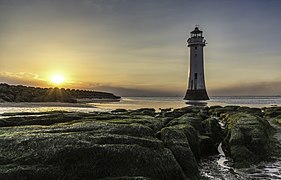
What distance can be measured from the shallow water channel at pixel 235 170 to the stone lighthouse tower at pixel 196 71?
72421 millimetres

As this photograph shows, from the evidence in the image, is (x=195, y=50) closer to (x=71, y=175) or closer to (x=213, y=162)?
(x=213, y=162)

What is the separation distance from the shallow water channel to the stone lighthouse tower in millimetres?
72421

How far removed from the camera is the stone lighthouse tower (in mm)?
87062

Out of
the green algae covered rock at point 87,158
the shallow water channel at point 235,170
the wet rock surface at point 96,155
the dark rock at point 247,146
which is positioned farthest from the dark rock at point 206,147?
Result: the green algae covered rock at point 87,158

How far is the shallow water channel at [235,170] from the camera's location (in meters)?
12.5

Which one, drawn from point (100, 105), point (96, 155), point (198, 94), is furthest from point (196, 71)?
point (96, 155)

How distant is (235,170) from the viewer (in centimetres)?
1372

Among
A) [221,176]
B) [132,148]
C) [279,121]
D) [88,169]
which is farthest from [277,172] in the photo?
[279,121]

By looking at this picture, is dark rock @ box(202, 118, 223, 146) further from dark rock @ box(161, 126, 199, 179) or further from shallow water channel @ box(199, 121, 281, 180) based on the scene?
dark rock @ box(161, 126, 199, 179)

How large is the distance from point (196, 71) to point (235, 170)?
246 ft

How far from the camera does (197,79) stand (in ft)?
286

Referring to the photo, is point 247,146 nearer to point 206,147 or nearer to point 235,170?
point 206,147

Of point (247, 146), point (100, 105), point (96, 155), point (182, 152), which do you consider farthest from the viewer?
point (100, 105)

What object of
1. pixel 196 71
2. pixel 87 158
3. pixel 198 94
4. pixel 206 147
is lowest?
pixel 206 147
